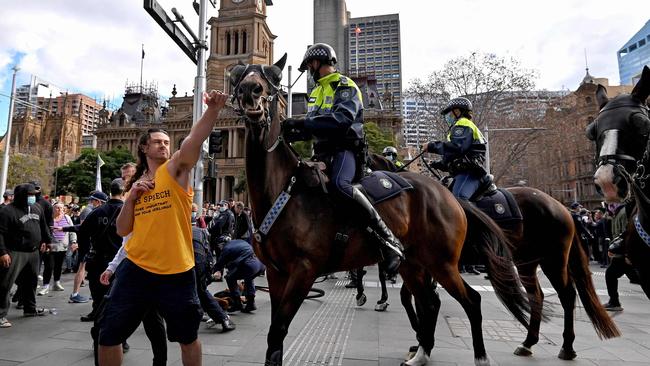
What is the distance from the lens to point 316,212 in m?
3.40

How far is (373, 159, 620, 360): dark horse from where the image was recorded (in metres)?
4.81

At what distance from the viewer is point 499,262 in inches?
175

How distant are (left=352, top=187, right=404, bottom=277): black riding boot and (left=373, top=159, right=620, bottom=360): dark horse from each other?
1607 mm

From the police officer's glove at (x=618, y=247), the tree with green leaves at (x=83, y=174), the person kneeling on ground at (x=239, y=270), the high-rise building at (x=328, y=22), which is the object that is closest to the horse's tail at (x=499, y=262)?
the police officer's glove at (x=618, y=247)

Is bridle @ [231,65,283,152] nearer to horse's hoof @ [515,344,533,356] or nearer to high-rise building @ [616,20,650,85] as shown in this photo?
horse's hoof @ [515,344,533,356]

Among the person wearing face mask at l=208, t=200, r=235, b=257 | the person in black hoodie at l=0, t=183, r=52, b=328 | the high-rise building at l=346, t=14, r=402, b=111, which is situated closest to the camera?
the person in black hoodie at l=0, t=183, r=52, b=328

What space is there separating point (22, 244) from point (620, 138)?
29.5 feet

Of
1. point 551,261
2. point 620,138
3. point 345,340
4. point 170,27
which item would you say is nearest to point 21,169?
point 170,27

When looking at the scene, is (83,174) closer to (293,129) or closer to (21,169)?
(21,169)

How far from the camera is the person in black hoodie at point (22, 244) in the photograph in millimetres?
6625

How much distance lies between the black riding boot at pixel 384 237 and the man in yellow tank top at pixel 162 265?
1438mm

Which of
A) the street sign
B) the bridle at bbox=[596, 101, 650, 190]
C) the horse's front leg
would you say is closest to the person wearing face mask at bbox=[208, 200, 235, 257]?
the street sign

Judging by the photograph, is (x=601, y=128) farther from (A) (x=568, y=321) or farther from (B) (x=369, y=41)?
(B) (x=369, y=41)

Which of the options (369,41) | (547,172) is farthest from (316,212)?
(369,41)
